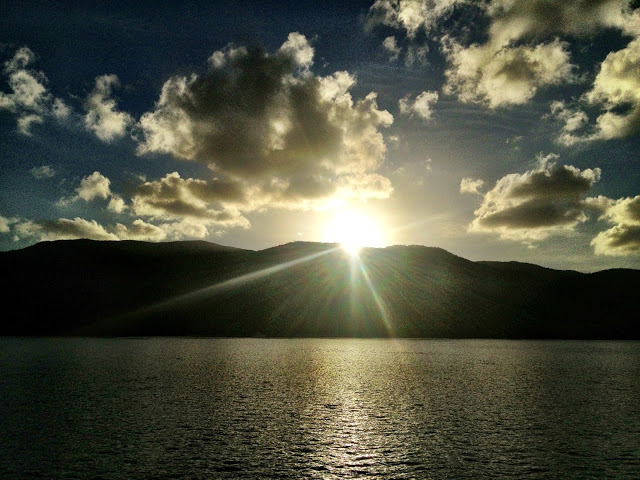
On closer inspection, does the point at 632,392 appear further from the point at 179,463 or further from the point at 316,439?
the point at 179,463

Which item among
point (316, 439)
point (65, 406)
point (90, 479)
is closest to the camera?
point (90, 479)

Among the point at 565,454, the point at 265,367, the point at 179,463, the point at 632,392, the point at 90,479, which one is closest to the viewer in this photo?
the point at 90,479

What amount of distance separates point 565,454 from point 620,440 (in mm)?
4506

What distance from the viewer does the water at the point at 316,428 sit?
16453mm

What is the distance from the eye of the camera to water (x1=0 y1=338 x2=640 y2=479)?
648 inches

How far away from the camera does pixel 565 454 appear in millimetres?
18344

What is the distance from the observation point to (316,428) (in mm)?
22531

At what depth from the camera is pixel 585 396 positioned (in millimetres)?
33844

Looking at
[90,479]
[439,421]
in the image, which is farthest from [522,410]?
[90,479]

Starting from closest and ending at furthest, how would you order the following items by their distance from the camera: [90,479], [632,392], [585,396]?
[90,479] < [585,396] < [632,392]

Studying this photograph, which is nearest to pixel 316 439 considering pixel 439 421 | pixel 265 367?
pixel 439 421

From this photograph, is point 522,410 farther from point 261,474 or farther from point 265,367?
point 265,367

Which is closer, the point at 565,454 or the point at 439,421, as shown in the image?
the point at 565,454

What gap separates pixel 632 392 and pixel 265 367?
121ft
